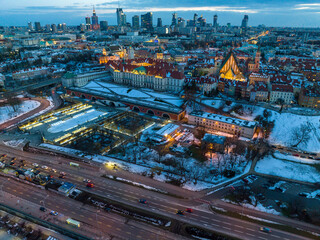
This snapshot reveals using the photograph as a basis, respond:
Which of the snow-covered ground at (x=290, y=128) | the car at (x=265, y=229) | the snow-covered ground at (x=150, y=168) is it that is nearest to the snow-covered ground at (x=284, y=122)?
the snow-covered ground at (x=290, y=128)

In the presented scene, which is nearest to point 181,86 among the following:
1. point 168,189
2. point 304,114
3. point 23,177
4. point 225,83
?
point 225,83

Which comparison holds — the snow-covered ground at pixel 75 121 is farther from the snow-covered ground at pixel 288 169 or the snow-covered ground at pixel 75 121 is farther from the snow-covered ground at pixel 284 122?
the snow-covered ground at pixel 288 169

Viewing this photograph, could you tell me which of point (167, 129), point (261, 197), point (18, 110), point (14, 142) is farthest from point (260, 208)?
point (18, 110)

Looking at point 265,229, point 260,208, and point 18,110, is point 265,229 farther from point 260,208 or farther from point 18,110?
point 18,110

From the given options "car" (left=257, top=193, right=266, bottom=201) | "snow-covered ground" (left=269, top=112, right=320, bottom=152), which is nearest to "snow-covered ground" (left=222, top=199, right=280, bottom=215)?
"car" (left=257, top=193, right=266, bottom=201)

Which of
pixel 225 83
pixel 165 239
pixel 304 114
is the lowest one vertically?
pixel 165 239

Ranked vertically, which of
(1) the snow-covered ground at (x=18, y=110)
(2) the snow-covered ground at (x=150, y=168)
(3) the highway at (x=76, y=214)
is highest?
(1) the snow-covered ground at (x=18, y=110)

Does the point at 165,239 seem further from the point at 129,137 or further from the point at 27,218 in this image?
the point at 129,137
